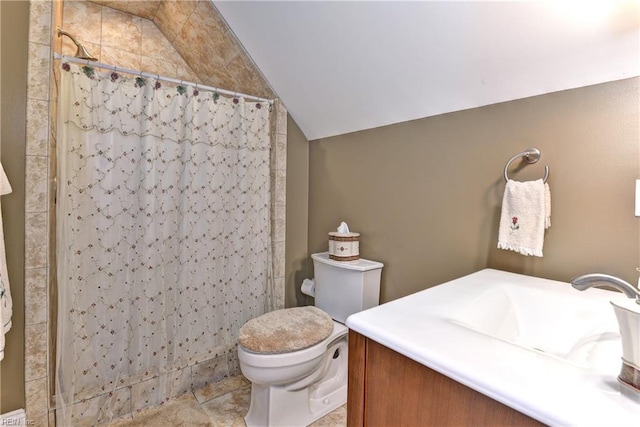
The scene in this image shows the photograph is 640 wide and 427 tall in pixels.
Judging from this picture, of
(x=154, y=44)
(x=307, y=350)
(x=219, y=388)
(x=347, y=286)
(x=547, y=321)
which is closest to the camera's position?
(x=547, y=321)

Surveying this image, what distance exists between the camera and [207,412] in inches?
68.1

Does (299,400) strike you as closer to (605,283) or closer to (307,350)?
(307,350)

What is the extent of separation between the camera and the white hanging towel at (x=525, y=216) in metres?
1.17

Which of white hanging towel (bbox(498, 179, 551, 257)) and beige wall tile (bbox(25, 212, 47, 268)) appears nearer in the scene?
white hanging towel (bbox(498, 179, 551, 257))

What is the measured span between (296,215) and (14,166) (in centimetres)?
155

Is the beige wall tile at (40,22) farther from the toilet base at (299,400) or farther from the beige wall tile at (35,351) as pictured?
the toilet base at (299,400)

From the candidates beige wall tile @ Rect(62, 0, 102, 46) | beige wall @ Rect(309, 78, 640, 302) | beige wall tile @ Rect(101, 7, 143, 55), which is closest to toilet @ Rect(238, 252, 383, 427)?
beige wall @ Rect(309, 78, 640, 302)

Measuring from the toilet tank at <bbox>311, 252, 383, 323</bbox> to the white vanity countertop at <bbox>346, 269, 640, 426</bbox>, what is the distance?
67cm

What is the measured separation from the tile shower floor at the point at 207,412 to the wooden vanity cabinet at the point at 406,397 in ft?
3.65

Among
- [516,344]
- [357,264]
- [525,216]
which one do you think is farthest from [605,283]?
[357,264]

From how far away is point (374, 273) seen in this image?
185 cm

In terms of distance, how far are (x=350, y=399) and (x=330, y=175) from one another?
5.31ft

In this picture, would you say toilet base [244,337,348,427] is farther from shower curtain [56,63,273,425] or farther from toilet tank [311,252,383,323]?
shower curtain [56,63,273,425]

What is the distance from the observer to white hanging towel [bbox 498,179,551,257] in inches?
46.2
